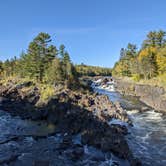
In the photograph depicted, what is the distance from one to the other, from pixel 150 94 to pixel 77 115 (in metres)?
24.6

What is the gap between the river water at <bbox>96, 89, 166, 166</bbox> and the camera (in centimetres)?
2311

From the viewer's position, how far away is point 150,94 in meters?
53.2

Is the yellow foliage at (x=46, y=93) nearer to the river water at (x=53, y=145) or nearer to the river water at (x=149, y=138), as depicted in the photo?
the river water at (x=53, y=145)

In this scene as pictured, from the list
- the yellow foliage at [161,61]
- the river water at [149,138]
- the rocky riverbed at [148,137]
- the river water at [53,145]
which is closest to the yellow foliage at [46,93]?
the river water at [53,145]

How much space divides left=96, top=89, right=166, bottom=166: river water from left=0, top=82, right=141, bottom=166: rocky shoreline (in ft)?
4.28

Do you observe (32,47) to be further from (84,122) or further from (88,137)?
(88,137)

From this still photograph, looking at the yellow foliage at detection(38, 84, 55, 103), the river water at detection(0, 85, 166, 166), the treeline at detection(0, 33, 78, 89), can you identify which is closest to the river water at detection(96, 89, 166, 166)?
the river water at detection(0, 85, 166, 166)

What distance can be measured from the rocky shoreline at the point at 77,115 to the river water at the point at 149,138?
1.31 meters

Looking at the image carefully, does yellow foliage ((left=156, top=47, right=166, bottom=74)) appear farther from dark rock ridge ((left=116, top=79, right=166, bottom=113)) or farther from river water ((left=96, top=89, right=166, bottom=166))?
river water ((left=96, top=89, right=166, bottom=166))

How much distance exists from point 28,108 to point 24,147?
1899 cm

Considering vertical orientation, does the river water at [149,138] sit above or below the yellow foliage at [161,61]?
Result: below

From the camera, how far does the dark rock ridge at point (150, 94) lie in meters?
45.7

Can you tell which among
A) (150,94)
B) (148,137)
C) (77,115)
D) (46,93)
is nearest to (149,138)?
(148,137)

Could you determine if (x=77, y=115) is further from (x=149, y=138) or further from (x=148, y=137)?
(x=149, y=138)
